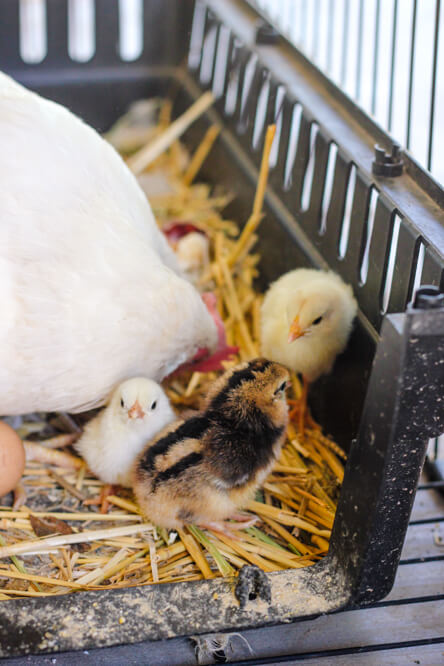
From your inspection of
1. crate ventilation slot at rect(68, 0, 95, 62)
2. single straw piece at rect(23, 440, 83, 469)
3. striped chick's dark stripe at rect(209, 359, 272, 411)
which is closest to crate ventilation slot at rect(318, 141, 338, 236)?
striped chick's dark stripe at rect(209, 359, 272, 411)

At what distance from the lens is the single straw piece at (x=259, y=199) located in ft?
5.18

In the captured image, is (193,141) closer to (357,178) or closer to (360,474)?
(357,178)

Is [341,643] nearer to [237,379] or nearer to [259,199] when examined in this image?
[237,379]

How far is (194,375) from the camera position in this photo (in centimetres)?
162

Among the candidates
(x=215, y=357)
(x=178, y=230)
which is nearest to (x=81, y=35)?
(x=178, y=230)

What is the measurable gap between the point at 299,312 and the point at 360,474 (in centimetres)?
42

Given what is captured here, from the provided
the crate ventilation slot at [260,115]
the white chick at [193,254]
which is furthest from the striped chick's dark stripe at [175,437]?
the crate ventilation slot at [260,115]

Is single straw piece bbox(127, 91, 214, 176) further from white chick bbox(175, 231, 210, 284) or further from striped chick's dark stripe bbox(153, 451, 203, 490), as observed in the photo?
striped chick's dark stripe bbox(153, 451, 203, 490)

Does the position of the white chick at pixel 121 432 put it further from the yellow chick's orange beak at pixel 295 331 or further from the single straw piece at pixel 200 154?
the single straw piece at pixel 200 154

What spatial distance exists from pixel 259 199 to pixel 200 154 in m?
0.54

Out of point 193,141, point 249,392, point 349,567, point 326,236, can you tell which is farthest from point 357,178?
point 193,141

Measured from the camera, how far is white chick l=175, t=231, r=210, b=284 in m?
1.85

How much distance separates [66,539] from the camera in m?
1.24

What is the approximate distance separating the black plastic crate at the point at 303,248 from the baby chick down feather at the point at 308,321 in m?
0.03
